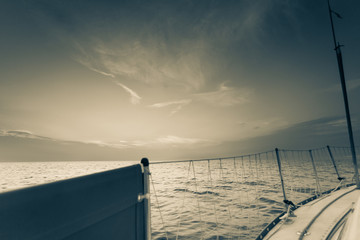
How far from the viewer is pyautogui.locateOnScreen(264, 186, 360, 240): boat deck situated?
3285 millimetres

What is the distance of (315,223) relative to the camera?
12.3ft

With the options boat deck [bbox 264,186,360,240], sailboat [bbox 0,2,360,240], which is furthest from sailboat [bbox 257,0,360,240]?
sailboat [bbox 0,2,360,240]

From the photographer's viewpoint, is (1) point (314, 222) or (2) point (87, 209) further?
(1) point (314, 222)

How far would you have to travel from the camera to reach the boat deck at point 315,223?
10.8 ft

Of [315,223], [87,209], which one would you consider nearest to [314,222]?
[315,223]

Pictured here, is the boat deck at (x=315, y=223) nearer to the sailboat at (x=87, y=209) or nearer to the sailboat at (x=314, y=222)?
the sailboat at (x=314, y=222)

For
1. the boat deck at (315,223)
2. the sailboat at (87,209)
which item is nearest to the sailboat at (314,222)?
the boat deck at (315,223)

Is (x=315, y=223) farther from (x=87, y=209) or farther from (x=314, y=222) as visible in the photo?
(x=87, y=209)

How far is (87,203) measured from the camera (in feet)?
4.22

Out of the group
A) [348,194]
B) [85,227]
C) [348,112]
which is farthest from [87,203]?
[348,112]

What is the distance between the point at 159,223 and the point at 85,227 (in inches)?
250

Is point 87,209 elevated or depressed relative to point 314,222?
elevated

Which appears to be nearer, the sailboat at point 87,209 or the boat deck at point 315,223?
the sailboat at point 87,209

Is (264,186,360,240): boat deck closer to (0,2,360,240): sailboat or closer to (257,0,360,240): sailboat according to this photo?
(257,0,360,240): sailboat
